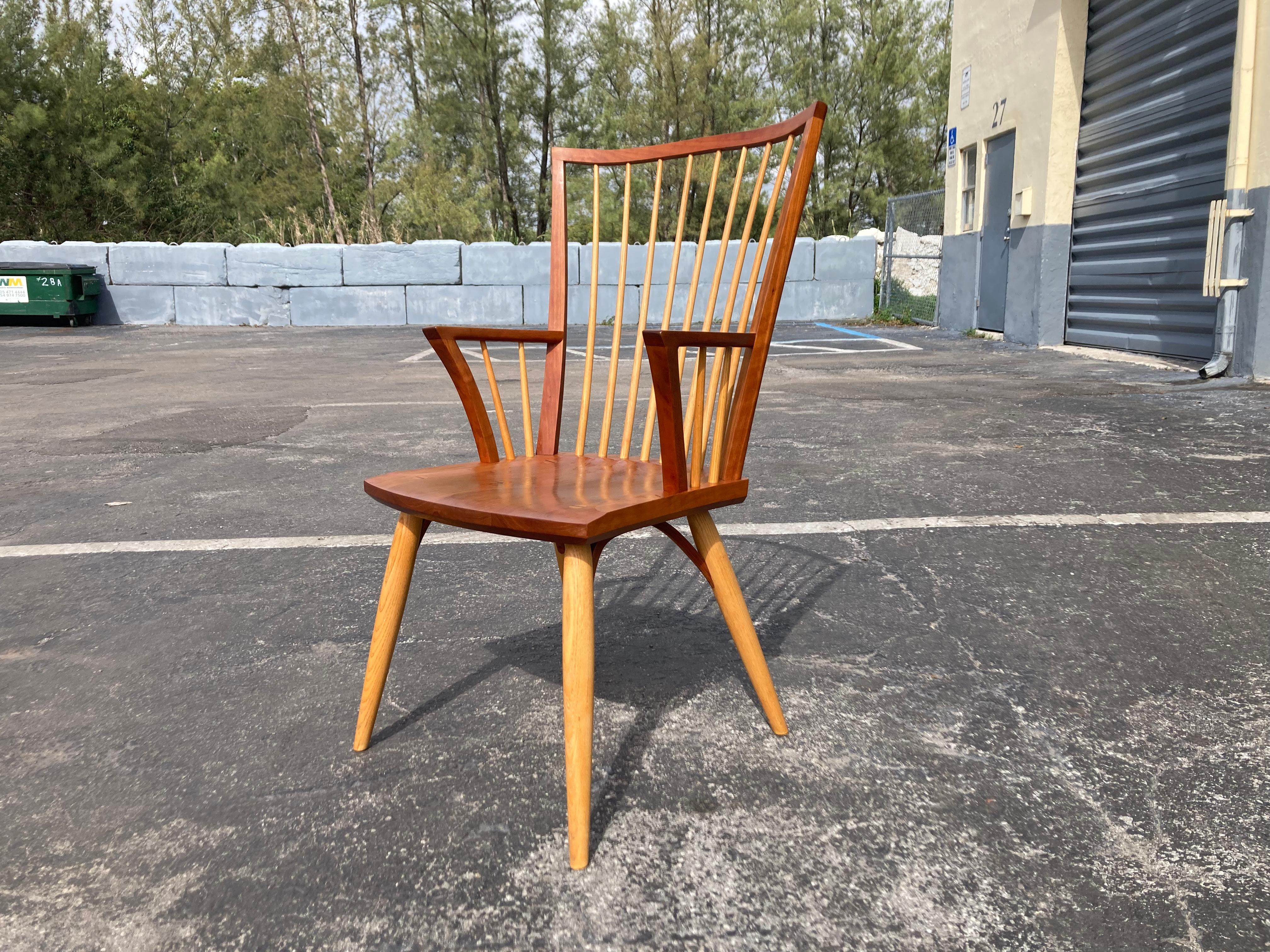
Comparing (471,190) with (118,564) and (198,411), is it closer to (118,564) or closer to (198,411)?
(198,411)

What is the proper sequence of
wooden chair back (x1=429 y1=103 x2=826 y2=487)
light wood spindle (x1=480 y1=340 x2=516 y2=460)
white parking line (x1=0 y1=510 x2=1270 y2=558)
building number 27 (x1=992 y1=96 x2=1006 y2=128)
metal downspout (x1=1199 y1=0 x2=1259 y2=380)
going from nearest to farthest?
wooden chair back (x1=429 y1=103 x2=826 y2=487) → light wood spindle (x1=480 y1=340 x2=516 y2=460) → white parking line (x1=0 y1=510 x2=1270 y2=558) → metal downspout (x1=1199 y1=0 x2=1259 y2=380) → building number 27 (x1=992 y1=96 x2=1006 y2=128)

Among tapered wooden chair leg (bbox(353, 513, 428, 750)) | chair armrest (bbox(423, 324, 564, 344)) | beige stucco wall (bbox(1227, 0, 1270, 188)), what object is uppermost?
beige stucco wall (bbox(1227, 0, 1270, 188))

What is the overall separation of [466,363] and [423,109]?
28.1m

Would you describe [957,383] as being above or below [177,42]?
below

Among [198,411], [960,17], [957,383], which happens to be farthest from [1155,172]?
[198,411]

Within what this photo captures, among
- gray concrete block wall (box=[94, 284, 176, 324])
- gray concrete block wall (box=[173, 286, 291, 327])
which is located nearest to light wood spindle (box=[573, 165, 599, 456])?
gray concrete block wall (box=[173, 286, 291, 327])

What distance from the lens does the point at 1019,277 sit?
1108cm

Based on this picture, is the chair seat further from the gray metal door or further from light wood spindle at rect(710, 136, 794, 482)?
the gray metal door

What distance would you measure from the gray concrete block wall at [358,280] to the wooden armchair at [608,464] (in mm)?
14261

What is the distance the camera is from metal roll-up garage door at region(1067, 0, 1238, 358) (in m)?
8.00

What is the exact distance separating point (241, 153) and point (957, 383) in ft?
91.3

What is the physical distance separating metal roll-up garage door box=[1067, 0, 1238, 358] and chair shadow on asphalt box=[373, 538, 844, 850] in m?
6.61

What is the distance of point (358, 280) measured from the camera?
54.4 feet

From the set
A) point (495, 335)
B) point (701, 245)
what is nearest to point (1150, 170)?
point (701, 245)
